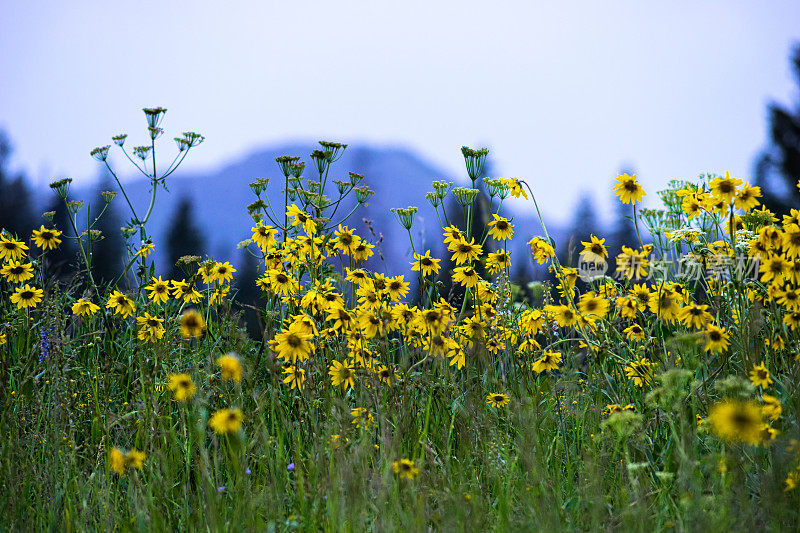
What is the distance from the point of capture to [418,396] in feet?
12.5

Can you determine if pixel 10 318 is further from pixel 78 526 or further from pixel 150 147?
pixel 78 526

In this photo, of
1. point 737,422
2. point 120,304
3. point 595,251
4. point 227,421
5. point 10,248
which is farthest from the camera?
point 10,248

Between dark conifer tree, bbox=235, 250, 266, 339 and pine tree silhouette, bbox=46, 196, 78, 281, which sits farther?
pine tree silhouette, bbox=46, 196, 78, 281

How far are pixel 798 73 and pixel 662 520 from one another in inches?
1040

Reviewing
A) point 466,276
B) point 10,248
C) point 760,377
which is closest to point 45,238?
point 10,248

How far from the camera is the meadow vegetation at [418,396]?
2.03 metres

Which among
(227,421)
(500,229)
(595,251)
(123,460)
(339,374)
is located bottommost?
(123,460)

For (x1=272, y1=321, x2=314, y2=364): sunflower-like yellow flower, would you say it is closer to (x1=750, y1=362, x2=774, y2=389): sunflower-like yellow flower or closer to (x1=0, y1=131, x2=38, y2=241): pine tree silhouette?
(x1=750, y1=362, x2=774, y2=389): sunflower-like yellow flower

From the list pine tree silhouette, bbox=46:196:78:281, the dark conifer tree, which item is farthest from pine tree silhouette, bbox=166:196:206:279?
the dark conifer tree

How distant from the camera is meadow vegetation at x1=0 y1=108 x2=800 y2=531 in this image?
79.7 inches

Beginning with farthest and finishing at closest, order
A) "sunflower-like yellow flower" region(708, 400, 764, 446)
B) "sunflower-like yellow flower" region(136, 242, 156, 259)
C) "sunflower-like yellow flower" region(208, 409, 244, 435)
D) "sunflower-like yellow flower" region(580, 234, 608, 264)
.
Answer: "sunflower-like yellow flower" region(136, 242, 156, 259) < "sunflower-like yellow flower" region(580, 234, 608, 264) < "sunflower-like yellow flower" region(208, 409, 244, 435) < "sunflower-like yellow flower" region(708, 400, 764, 446)

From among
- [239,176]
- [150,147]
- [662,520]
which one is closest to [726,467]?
[662,520]

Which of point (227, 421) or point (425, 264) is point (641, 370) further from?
point (227, 421)

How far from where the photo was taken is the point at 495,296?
3918 millimetres
